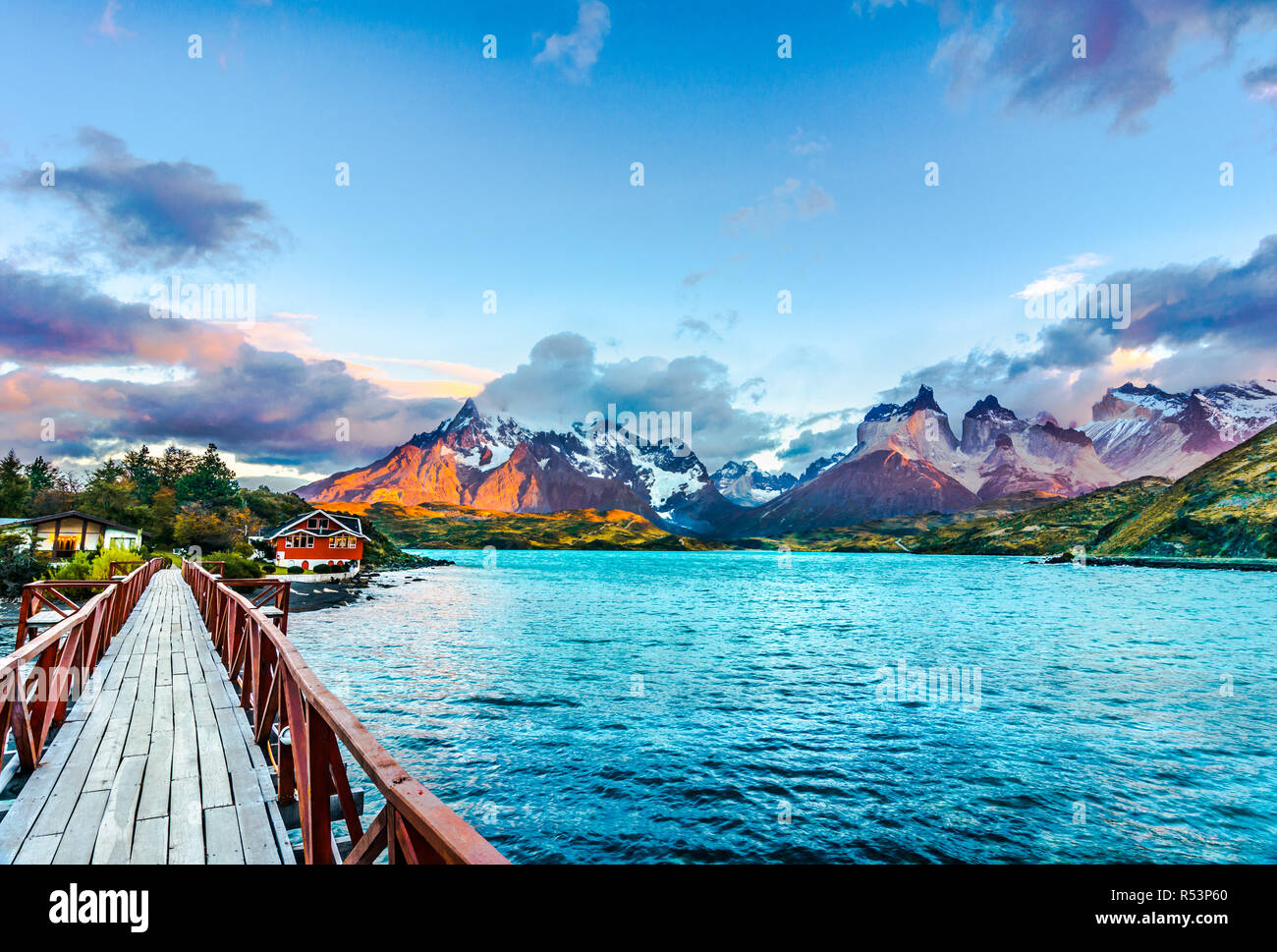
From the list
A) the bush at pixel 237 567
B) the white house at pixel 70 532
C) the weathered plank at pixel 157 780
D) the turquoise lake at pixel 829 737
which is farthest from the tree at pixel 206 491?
the weathered plank at pixel 157 780

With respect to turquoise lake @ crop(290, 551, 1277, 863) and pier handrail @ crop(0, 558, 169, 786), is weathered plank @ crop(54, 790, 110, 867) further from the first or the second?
turquoise lake @ crop(290, 551, 1277, 863)

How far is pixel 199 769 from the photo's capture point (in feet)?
26.3

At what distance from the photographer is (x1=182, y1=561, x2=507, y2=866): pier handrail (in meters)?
3.18

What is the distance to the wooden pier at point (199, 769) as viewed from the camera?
13.3 feet

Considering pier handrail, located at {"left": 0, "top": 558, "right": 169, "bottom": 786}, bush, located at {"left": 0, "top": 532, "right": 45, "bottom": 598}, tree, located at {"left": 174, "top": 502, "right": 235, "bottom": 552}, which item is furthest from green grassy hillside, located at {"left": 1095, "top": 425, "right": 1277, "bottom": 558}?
bush, located at {"left": 0, "top": 532, "right": 45, "bottom": 598}

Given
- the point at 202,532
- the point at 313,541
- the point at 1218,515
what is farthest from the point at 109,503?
the point at 1218,515

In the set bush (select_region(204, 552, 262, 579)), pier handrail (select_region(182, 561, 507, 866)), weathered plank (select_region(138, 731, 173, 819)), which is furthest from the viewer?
bush (select_region(204, 552, 262, 579))

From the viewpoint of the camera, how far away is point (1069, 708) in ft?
74.5

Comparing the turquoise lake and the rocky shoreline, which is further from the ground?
the turquoise lake

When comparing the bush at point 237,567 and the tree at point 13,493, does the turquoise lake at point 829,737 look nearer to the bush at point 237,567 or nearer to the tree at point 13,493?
the bush at point 237,567

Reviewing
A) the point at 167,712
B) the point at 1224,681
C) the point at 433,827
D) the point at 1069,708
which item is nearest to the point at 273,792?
the point at 167,712

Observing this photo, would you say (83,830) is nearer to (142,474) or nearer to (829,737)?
(829,737)

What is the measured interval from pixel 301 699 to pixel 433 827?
3.85 meters

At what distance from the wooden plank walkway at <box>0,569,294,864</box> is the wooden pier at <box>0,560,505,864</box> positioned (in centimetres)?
2
